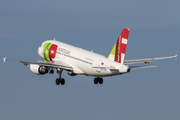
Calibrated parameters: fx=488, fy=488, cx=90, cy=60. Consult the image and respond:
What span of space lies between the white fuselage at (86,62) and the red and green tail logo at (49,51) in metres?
0.77

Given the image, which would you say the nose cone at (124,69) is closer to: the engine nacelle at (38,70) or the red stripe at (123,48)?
the red stripe at (123,48)

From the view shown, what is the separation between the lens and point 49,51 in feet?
294

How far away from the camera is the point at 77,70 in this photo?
3241 inches

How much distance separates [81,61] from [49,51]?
34.7 feet

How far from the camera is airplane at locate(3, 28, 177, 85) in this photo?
243ft

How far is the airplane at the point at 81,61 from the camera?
7412 centimetres

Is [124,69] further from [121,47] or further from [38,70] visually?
[38,70]

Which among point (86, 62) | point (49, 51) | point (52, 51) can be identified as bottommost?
point (86, 62)

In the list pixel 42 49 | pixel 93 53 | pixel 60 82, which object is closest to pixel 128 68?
pixel 93 53

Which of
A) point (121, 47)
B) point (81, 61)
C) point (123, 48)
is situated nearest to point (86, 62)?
point (81, 61)

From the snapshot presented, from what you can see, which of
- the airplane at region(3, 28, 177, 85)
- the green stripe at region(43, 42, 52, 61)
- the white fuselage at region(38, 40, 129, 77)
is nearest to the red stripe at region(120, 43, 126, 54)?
the airplane at region(3, 28, 177, 85)

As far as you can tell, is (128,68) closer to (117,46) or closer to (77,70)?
(117,46)

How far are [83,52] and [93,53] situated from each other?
7.39 ft

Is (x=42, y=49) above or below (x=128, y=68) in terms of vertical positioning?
above
